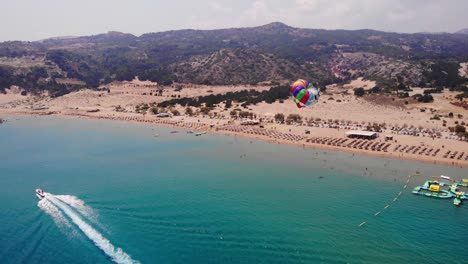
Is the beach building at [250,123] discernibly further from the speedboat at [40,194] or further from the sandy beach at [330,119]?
the speedboat at [40,194]

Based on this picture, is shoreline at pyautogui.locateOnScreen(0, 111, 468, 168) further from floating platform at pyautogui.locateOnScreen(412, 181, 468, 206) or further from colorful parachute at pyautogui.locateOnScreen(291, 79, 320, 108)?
colorful parachute at pyautogui.locateOnScreen(291, 79, 320, 108)

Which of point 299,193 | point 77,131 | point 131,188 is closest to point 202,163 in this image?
point 131,188

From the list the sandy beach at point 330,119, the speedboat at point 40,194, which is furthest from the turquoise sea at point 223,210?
the sandy beach at point 330,119

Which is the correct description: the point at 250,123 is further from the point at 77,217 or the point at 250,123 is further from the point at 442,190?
the point at 77,217

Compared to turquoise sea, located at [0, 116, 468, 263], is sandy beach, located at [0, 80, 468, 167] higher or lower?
higher

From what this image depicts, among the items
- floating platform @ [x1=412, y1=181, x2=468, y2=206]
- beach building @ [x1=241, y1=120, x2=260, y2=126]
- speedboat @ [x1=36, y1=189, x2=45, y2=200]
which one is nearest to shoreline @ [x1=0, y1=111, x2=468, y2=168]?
beach building @ [x1=241, y1=120, x2=260, y2=126]

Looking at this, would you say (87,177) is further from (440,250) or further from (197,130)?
(440,250)
